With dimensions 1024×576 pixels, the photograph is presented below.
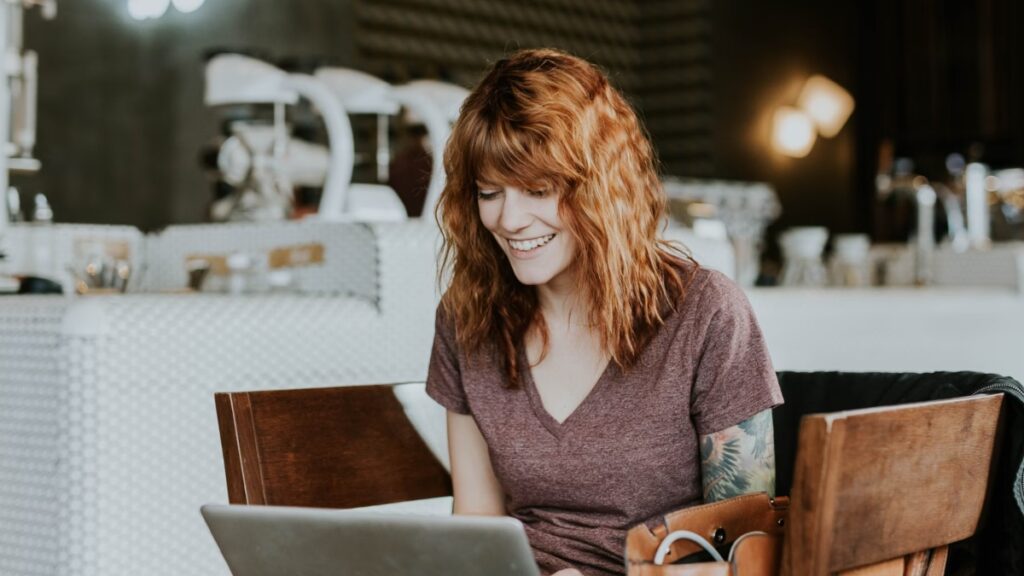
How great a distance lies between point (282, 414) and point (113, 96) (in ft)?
13.1

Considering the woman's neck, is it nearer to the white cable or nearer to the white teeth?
the white teeth

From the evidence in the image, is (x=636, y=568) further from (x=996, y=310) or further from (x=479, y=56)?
(x=479, y=56)

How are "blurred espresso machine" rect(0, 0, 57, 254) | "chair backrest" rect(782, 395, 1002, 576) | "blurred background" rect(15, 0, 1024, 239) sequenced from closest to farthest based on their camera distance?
"chair backrest" rect(782, 395, 1002, 576) → "blurred espresso machine" rect(0, 0, 57, 254) → "blurred background" rect(15, 0, 1024, 239)

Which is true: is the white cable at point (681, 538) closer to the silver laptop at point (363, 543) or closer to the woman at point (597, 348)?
the silver laptop at point (363, 543)

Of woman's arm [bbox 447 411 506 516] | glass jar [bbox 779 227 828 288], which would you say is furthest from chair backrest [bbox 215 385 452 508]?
glass jar [bbox 779 227 828 288]

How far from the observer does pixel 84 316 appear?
59.9 inches

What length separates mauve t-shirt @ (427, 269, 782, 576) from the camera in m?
1.38

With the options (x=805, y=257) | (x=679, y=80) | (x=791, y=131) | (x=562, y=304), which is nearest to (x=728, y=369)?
(x=562, y=304)

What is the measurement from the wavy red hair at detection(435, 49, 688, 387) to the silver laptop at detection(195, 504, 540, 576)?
49 centimetres

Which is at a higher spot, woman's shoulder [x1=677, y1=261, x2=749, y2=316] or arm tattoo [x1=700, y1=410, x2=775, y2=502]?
woman's shoulder [x1=677, y1=261, x2=749, y2=316]

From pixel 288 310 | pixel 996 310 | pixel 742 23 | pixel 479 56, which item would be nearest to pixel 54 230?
pixel 288 310

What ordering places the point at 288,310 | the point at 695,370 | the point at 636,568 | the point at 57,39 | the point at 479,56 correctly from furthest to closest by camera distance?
the point at 479,56, the point at 57,39, the point at 288,310, the point at 695,370, the point at 636,568

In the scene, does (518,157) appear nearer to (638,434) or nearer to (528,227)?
(528,227)

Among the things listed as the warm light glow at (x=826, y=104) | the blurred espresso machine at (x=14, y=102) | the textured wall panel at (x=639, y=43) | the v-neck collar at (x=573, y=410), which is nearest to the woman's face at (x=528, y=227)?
the v-neck collar at (x=573, y=410)
